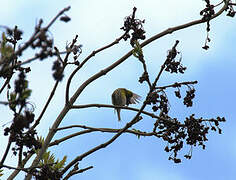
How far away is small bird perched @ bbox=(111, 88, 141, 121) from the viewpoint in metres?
7.81

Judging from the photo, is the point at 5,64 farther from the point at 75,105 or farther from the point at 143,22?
the point at 143,22

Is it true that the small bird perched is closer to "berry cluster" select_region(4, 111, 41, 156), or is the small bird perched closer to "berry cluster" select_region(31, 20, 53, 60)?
"berry cluster" select_region(4, 111, 41, 156)

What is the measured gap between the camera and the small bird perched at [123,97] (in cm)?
781

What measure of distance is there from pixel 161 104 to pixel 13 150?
1.72 metres

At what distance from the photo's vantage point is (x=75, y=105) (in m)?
5.80

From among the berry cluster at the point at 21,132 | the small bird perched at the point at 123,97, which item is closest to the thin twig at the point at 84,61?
the berry cluster at the point at 21,132

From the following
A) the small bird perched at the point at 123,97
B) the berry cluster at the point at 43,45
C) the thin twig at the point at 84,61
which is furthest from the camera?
the small bird perched at the point at 123,97

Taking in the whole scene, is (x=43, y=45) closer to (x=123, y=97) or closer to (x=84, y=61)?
(x=84, y=61)

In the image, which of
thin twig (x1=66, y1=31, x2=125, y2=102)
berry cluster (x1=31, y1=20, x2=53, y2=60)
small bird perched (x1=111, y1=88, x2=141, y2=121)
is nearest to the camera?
berry cluster (x1=31, y1=20, x2=53, y2=60)

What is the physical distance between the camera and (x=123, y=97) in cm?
784

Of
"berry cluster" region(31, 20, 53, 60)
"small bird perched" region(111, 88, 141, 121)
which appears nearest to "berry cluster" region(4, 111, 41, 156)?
"berry cluster" region(31, 20, 53, 60)

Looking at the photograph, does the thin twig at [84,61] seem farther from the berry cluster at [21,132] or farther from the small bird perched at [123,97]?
the small bird perched at [123,97]

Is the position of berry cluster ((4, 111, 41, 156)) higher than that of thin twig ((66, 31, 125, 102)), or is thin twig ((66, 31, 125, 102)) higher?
thin twig ((66, 31, 125, 102))

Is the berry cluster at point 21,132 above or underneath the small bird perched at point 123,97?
underneath
